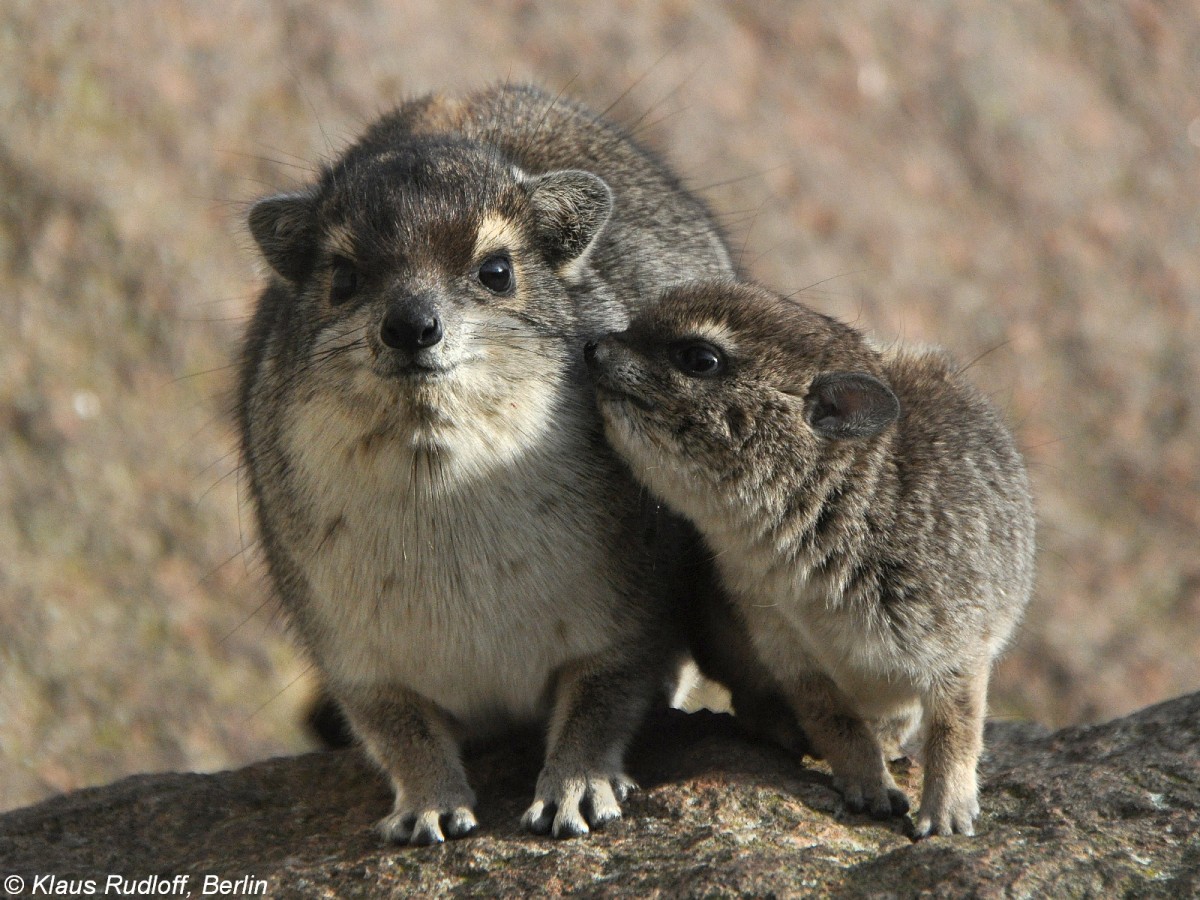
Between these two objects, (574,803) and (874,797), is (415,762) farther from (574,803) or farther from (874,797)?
(874,797)

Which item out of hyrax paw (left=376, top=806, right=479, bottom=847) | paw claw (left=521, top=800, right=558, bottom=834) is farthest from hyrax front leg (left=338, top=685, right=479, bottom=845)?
paw claw (left=521, top=800, right=558, bottom=834)

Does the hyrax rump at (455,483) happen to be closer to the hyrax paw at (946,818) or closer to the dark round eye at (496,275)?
the dark round eye at (496,275)

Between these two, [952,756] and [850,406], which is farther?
[850,406]

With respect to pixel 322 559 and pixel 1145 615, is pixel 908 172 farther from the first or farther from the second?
pixel 322 559

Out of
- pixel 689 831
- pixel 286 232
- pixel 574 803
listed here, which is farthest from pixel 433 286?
pixel 689 831

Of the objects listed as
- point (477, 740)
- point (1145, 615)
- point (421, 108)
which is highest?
point (421, 108)

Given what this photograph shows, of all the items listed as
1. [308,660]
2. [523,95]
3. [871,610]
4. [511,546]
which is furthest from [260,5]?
[871,610]
